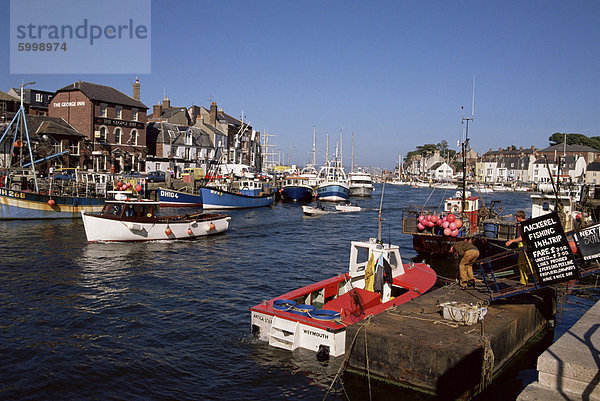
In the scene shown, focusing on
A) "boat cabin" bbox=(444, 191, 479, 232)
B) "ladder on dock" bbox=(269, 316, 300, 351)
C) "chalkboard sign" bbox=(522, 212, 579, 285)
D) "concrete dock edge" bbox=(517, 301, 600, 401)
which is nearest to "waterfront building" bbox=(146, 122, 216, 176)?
"boat cabin" bbox=(444, 191, 479, 232)

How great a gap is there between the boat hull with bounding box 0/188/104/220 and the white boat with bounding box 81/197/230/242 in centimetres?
1093

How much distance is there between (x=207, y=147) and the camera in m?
84.9

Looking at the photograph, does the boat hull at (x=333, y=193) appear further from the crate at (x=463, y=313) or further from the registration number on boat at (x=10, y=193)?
the crate at (x=463, y=313)

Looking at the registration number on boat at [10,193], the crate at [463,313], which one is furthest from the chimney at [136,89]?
the crate at [463,313]

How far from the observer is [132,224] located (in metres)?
29.4

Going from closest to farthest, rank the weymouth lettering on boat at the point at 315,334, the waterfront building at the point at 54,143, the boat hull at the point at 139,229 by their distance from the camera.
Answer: the weymouth lettering on boat at the point at 315,334 → the boat hull at the point at 139,229 → the waterfront building at the point at 54,143

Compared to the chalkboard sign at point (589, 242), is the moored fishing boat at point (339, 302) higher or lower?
lower

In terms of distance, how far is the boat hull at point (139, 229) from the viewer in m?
28.7

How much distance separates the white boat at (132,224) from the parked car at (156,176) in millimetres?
33359

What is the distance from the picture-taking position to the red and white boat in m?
12.1

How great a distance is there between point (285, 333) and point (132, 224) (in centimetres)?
1981

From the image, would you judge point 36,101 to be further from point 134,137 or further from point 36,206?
point 36,206

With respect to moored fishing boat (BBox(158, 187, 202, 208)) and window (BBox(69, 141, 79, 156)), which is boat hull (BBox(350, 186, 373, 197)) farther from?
window (BBox(69, 141, 79, 156))

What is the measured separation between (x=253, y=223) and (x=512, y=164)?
480 ft
